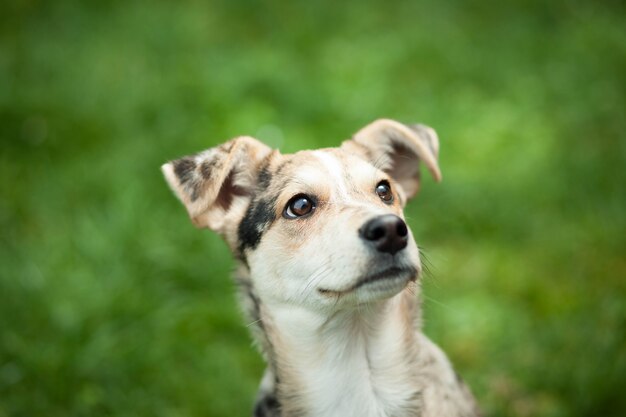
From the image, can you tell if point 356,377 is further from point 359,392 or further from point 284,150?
point 284,150

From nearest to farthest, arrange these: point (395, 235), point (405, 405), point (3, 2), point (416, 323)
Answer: point (395, 235)
point (405, 405)
point (416, 323)
point (3, 2)

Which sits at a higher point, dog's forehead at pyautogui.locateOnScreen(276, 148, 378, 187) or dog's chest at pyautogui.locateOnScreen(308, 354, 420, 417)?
dog's forehead at pyautogui.locateOnScreen(276, 148, 378, 187)

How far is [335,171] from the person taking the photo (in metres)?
3.55

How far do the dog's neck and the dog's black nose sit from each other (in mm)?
464

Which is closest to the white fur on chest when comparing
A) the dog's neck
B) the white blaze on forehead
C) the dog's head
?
the dog's neck

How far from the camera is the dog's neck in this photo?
3420 mm

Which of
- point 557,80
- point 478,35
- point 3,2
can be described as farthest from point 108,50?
point 557,80

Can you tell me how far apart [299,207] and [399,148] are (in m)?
0.90

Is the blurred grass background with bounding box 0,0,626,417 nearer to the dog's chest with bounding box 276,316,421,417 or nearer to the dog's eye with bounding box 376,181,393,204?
the dog's chest with bounding box 276,316,421,417

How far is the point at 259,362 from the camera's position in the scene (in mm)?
5223

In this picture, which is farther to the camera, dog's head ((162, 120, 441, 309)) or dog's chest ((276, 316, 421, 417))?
dog's chest ((276, 316, 421, 417))

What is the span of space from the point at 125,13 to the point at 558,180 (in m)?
5.69

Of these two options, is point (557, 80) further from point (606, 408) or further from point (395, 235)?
point (395, 235)

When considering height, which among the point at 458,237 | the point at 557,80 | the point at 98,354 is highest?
the point at 557,80
